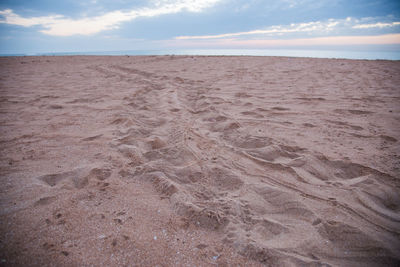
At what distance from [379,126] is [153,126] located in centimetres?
298

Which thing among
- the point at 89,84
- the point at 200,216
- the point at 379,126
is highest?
the point at 89,84

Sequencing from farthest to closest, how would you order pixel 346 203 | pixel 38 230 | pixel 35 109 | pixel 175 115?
pixel 35 109 < pixel 175 115 < pixel 346 203 < pixel 38 230

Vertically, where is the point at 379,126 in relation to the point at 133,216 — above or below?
above

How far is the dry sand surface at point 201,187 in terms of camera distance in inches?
44.6

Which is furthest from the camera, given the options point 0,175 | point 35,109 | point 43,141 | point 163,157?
point 35,109

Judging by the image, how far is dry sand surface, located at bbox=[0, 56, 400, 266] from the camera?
→ 1.13 m

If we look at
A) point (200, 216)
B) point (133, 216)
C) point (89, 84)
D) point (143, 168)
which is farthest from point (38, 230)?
point (89, 84)

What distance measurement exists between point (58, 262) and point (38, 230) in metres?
0.29

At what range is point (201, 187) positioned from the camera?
166 cm

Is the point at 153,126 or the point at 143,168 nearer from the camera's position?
the point at 143,168

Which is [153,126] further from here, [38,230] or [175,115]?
[38,230]

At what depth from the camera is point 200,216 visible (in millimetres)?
1376

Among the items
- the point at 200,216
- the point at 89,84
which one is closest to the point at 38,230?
the point at 200,216

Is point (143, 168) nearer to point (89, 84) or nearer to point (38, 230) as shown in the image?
point (38, 230)
